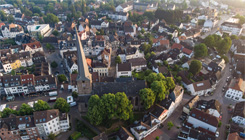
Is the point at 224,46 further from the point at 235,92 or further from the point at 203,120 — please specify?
the point at 203,120

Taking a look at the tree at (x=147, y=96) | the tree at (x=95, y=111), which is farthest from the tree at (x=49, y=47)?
the tree at (x=147, y=96)

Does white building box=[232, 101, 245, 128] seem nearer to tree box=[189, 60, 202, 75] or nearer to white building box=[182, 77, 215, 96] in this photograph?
white building box=[182, 77, 215, 96]

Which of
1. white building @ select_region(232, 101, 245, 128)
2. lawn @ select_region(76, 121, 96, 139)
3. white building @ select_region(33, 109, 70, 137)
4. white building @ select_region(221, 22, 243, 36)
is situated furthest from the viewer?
white building @ select_region(221, 22, 243, 36)

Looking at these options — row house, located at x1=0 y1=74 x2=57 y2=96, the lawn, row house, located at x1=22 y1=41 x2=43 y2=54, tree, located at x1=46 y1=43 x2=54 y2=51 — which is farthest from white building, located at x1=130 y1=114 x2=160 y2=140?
row house, located at x1=22 y1=41 x2=43 y2=54

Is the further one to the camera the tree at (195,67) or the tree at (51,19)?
the tree at (51,19)

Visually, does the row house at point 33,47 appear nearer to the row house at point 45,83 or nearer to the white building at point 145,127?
the row house at point 45,83
